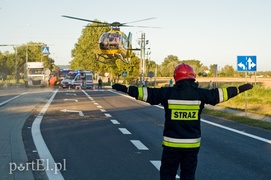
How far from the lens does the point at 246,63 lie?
68.8 ft

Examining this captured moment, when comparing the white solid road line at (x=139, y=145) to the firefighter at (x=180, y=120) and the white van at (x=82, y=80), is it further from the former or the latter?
the white van at (x=82, y=80)

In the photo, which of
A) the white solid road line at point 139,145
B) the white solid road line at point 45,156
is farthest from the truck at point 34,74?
the white solid road line at point 139,145

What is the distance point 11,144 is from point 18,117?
732 cm

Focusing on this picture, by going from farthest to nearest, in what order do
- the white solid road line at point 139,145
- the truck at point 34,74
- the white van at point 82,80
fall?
the truck at point 34,74
the white van at point 82,80
the white solid road line at point 139,145

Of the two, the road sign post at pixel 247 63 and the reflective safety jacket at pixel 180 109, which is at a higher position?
the road sign post at pixel 247 63

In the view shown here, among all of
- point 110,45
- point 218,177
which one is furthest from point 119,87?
point 110,45

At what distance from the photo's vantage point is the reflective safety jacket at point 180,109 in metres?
5.02

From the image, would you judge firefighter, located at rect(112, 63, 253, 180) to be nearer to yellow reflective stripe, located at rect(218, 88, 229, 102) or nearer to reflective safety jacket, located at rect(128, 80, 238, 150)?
reflective safety jacket, located at rect(128, 80, 238, 150)

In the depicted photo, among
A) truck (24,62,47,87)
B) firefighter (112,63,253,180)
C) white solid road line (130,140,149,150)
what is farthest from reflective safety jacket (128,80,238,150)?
truck (24,62,47,87)

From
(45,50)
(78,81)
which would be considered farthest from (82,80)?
(45,50)

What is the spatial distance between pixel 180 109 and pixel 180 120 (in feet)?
0.40

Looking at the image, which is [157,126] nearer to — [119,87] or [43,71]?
[119,87]

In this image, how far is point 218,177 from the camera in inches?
299

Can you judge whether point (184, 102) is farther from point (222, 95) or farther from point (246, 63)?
point (246, 63)
